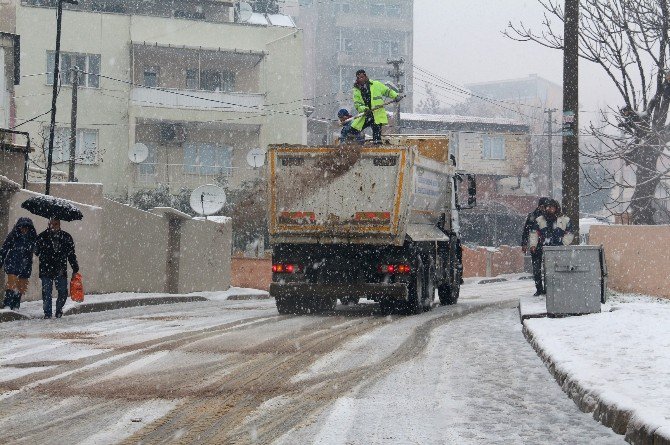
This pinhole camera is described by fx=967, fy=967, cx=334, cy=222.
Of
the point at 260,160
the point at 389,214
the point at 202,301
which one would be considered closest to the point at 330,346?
the point at 389,214

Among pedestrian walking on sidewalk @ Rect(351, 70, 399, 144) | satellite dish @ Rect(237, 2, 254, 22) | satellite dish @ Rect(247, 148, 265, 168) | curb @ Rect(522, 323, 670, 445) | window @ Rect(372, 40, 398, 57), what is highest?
window @ Rect(372, 40, 398, 57)

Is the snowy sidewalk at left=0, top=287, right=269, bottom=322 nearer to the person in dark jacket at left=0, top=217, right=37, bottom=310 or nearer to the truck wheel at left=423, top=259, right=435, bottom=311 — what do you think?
the person in dark jacket at left=0, top=217, right=37, bottom=310

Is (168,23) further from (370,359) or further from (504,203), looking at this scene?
(370,359)

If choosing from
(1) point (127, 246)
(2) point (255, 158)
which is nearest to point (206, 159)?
(2) point (255, 158)

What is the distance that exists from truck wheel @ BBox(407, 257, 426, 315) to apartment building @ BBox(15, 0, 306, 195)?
78.4ft

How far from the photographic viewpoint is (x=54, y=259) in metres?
15.6

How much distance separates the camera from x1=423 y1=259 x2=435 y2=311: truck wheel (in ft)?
58.2

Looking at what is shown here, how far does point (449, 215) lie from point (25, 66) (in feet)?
86.9

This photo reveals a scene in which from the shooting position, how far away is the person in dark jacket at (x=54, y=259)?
15.4 m

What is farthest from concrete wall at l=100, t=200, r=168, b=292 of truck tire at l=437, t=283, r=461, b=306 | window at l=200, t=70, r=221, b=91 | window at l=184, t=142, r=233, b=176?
window at l=200, t=70, r=221, b=91

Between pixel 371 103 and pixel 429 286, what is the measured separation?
12.0ft

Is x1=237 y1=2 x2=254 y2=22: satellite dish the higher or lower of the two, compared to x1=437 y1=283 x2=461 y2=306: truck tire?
higher

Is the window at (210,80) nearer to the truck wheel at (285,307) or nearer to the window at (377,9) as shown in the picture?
the truck wheel at (285,307)

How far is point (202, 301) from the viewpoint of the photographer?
75.6 ft
